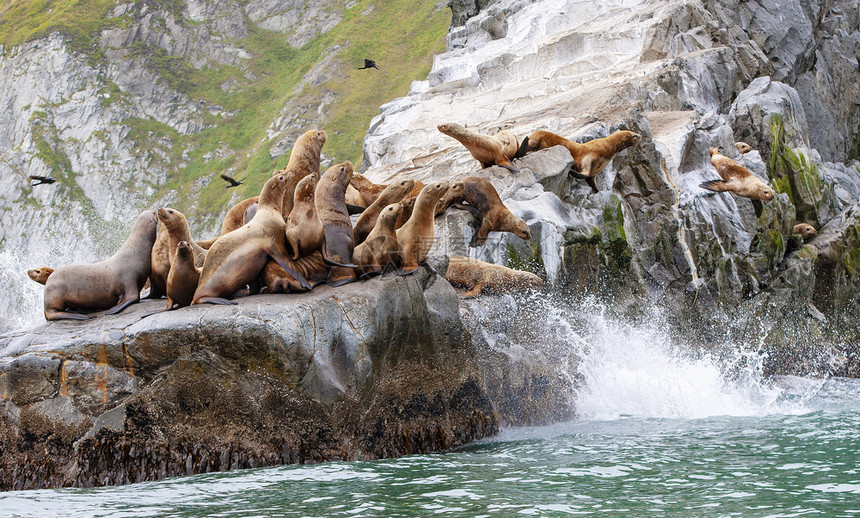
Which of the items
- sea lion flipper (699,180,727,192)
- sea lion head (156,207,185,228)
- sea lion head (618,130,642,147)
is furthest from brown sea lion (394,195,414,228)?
sea lion flipper (699,180,727,192)

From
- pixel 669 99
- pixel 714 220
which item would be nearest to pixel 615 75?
pixel 669 99

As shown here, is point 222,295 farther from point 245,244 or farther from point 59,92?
point 59,92

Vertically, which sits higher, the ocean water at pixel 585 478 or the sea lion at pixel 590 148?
the sea lion at pixel 590 148

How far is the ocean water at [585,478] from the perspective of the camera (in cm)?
423

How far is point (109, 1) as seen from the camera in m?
61.6

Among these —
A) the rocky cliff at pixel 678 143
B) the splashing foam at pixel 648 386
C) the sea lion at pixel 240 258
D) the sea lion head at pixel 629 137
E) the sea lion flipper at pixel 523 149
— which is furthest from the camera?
the sea lion head at pixel 629 137

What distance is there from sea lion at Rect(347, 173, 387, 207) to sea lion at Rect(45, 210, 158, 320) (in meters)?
3.09

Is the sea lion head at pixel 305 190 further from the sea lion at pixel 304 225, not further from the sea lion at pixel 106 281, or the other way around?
the sea lion at pixel 106 281

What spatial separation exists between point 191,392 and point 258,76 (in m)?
56.7

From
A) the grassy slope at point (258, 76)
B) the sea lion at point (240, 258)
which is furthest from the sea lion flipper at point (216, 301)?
the grassy slope at point (258, 76)

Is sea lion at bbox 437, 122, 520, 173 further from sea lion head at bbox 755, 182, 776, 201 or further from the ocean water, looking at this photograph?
sea lion head at bbox 755, 182, 776, 201

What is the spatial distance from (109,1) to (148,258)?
6201 centimetres

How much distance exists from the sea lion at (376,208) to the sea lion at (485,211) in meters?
0.57

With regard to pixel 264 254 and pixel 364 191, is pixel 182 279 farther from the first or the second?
pixel 364 191
